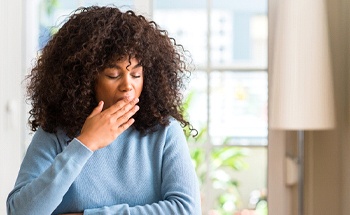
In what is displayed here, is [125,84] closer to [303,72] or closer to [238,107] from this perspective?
[303,72]

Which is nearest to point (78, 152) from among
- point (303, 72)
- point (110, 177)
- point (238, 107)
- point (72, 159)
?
point (72, 159)

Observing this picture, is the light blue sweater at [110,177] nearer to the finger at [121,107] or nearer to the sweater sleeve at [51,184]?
the sweater sleeve at [51,184]

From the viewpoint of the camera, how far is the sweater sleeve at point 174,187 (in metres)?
1.92

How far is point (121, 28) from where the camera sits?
1.97 m

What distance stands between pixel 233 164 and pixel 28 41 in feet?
4.80

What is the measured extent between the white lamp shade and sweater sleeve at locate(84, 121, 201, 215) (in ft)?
5.45

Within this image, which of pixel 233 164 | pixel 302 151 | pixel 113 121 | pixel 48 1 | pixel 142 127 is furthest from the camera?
pixel 233 164

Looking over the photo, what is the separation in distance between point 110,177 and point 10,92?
7.68 feet

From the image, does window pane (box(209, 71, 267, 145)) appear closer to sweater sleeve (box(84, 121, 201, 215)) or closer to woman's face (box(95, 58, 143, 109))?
sweater sleeve (box(84, 121, 201, 215))

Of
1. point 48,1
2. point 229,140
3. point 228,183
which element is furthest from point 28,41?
point 228,183

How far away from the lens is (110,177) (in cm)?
196

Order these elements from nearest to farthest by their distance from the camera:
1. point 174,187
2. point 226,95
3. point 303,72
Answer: point 174,187, point 303,72, point 226,95

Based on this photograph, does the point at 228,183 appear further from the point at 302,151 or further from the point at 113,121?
the point at 113,121

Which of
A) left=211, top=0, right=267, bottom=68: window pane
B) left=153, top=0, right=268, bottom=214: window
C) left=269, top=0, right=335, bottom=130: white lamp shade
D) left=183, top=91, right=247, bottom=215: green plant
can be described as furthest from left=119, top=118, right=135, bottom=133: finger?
left=211, top=0, right=267, bottom=68: window pane
